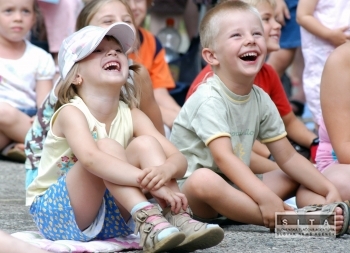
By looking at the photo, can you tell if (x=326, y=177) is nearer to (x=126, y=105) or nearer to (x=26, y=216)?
(x=126, y=105)

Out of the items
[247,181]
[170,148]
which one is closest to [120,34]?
[170,148]

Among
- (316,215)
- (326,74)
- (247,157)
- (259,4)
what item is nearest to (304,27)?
(259,4)

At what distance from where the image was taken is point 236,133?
2.94m

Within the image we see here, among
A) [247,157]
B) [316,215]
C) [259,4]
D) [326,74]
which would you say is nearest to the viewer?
[316,215]

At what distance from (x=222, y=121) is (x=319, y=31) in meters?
1.70

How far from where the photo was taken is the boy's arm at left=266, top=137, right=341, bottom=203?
2918 mm

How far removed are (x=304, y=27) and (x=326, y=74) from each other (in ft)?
4.29

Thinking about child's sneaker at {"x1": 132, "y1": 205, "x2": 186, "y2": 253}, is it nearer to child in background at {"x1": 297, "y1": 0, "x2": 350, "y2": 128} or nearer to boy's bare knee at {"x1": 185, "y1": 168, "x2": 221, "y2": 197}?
boy's bare knee at {"x1": 185, "y1": 168, "x2": 221, "y2": 197}

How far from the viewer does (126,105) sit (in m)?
2.81

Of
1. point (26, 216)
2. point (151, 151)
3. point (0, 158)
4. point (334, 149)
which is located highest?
point (151, 151)

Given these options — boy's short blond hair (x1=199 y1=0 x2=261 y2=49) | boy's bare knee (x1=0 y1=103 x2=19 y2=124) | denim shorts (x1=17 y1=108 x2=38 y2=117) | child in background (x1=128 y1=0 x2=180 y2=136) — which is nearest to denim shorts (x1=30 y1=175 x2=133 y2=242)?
boy's short blond hair (x1=199 y1=0 x2=261 y2=49)

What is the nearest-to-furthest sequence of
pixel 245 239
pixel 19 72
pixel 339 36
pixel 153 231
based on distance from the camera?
pixel 153 231, pixel 245 239, pixel 339 36, pixel 19 72

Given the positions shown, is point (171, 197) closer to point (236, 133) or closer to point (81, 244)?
point (81, 244)

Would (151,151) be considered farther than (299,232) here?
No
